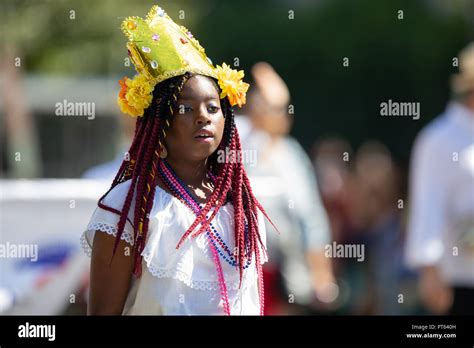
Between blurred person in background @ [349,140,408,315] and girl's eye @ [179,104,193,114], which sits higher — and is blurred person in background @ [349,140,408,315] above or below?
below

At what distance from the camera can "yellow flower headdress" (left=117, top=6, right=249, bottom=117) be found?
4105 mm

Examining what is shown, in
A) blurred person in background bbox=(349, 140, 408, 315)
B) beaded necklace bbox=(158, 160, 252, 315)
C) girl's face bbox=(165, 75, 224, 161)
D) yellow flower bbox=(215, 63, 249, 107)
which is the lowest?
blurred person in background bbox=(349, 140, 408, 315)

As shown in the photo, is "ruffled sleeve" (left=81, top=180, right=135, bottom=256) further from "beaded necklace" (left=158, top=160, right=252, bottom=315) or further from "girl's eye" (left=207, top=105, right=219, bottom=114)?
"girl's eye" (left=207, top=105, right=219, bottom=114)

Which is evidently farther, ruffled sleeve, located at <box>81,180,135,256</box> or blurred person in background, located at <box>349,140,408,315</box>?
blurred person in background, located at <box>349,140,408,315</box>

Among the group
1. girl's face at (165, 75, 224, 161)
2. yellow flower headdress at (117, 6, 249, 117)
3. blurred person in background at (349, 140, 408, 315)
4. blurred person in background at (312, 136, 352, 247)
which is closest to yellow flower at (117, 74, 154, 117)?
yellow flower headdress at (117, 6, 249, 117)

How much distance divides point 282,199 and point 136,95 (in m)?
3.53

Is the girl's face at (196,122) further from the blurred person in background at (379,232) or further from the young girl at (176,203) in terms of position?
the blurred person in background at (379,232)

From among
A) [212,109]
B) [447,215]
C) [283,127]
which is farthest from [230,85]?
[283,127]

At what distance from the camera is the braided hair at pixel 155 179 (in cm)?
397

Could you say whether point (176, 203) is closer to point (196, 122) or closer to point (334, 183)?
point (196, 122)

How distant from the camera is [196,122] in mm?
4047

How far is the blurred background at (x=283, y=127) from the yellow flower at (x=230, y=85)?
4.30 feet

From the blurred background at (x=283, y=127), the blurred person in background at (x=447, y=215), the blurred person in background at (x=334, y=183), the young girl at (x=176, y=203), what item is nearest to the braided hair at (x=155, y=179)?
the young girl at (x=176, y=203)

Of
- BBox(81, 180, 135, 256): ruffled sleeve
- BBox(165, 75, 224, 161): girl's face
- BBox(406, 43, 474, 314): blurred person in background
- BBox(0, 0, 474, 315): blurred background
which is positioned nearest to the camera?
BBox(81, 180, 135, 256): ruffled sleeve
